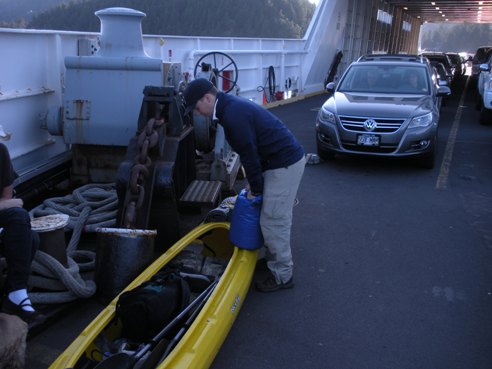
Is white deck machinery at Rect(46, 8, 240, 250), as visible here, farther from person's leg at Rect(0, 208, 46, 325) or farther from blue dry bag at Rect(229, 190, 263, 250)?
person's leg at Rect(0, 208, 46, 325)

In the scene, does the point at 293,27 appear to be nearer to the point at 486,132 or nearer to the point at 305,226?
the point at 486,132

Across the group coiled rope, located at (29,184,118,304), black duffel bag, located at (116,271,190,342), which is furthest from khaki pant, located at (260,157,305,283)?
coiled rope, located at (29,184,118,304)

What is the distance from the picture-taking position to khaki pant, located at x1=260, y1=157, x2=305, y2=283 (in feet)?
13.6

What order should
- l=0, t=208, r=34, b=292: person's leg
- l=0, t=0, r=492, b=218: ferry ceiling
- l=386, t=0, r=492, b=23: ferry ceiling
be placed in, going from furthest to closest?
l=386, t=0, r=492, b=23: ferry ceiling < l=0, t=0, r=492, b=218: ferry ceiling < l=0, t=208, r=34, b=292: person's leg

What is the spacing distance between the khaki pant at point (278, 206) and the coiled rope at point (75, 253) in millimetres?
1472

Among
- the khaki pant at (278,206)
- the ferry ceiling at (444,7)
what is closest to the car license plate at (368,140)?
the khaki pant at (278,206)

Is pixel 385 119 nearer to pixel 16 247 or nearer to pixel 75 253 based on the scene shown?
pixel 75 253

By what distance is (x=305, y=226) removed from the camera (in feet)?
19.5

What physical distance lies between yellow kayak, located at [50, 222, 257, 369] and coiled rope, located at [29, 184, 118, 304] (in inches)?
25.0

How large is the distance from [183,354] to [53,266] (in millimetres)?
1552

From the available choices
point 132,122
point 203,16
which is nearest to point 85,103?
point 132,122

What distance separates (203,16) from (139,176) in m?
103

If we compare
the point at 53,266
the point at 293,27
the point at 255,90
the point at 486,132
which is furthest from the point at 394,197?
the point at 293,27

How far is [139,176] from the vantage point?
171 inches
